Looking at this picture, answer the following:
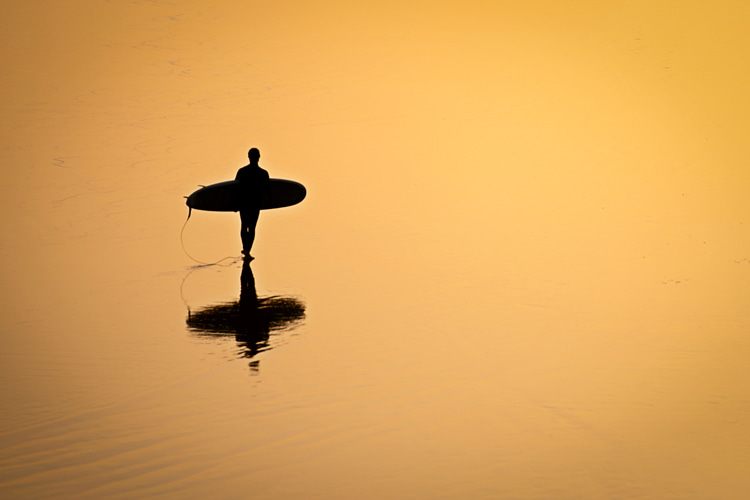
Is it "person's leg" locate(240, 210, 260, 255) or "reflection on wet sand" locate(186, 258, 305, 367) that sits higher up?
"person's leg" locate(240, 210, 260, 255)

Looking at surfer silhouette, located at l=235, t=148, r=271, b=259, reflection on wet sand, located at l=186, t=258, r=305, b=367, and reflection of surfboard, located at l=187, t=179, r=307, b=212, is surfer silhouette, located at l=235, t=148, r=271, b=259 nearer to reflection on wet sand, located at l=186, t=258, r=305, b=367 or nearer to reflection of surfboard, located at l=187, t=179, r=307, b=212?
reflection of surfboard, located at l=187, t=179, r=307, b=212

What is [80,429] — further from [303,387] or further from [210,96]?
[210,96]

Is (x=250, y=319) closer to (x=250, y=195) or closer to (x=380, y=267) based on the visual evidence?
(x=380, y=267)

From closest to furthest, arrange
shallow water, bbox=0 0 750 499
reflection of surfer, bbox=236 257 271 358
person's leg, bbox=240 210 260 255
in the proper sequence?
shallow water, bbox=0 0 750 499 → reflection of surfer, bbox=236 257 271 358 → person's leg, bbox=240 210 260 255

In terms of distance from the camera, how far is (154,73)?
2616cm

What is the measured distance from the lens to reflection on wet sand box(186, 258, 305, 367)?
891 centimetres

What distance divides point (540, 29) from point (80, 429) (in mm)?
27691

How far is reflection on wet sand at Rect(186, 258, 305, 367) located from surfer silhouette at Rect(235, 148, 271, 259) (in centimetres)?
196

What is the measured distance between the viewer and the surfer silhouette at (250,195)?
1262 cm

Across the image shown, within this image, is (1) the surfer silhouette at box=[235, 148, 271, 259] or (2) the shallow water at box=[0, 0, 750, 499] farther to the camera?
(1) the surfer silhouette at box=[235, 148, 271, 259]

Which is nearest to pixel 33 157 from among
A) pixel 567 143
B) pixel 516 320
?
pixel 567 143

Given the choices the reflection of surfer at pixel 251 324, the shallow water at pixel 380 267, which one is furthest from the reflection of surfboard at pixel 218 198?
the reflection of surfer at pixel 251 324

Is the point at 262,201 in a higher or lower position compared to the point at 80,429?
higher

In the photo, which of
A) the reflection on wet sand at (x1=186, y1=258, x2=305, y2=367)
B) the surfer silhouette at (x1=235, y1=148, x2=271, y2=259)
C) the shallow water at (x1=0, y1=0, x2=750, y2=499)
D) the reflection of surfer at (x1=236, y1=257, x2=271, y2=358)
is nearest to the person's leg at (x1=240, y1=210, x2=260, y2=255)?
the surfer silhouette at (x1=235, y1=148, x2=271, y2=259)
